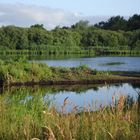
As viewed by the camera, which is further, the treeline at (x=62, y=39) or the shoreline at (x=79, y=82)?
the treeline at (x=62, y=39)

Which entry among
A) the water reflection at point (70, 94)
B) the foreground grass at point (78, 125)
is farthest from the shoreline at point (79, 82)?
the foreground grass at point (78, 125)

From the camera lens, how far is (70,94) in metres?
26.7

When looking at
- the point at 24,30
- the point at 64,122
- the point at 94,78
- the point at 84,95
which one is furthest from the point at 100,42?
the point at 64,122

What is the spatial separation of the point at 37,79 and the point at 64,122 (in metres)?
25.8

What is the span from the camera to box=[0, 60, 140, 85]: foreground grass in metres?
32.6

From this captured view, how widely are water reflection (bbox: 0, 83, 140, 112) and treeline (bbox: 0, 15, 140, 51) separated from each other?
2499 inches

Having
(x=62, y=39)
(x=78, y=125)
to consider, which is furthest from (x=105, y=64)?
(x=78, y=125)

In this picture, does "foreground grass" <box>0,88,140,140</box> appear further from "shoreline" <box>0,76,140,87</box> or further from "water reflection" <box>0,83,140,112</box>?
"shoreline" <box>0,76,140,87</box>

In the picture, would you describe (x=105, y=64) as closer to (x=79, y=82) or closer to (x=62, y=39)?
(x=79, y=82)

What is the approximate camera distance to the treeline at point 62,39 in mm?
96000

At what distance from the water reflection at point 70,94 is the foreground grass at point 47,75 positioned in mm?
2109

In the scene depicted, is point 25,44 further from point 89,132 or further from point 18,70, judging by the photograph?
point 89,132

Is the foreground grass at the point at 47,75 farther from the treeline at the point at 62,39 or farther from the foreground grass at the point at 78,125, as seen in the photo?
the treeline at the point at 62,39

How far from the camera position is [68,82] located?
109 feet
